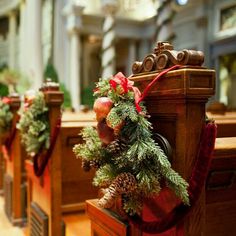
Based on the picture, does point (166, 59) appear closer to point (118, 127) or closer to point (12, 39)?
point (118, 127)

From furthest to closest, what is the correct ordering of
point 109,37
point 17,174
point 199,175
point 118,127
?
point 109,37
point 17,174
point 118,127
point 199,175

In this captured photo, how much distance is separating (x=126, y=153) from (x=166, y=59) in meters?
0.38

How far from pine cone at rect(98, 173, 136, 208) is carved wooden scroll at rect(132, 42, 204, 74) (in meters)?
0.44

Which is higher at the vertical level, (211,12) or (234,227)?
(211,12)

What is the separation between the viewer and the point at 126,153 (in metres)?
1.33

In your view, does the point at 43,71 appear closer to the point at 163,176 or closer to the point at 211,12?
the point at 211,12

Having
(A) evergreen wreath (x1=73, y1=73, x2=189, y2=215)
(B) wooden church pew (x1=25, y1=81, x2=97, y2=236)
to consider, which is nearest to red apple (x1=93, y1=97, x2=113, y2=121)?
(A) evergreen wreath (x1=73, y1=73, x2=189, y2=215)

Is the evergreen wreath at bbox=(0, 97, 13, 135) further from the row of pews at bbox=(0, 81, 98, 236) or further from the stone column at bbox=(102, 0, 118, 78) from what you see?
the stone column at bbox=(102, 0, 118, 78)

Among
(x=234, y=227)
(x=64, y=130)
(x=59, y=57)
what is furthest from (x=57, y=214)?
(x=59, y=57)

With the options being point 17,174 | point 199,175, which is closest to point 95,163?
point 199,175

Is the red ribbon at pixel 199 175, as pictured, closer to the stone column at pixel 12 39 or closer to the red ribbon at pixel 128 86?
the red ribbon at pixel 128 86

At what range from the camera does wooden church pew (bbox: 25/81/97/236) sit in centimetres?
267

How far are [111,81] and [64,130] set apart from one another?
4.78 ft

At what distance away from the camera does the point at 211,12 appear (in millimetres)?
10609
